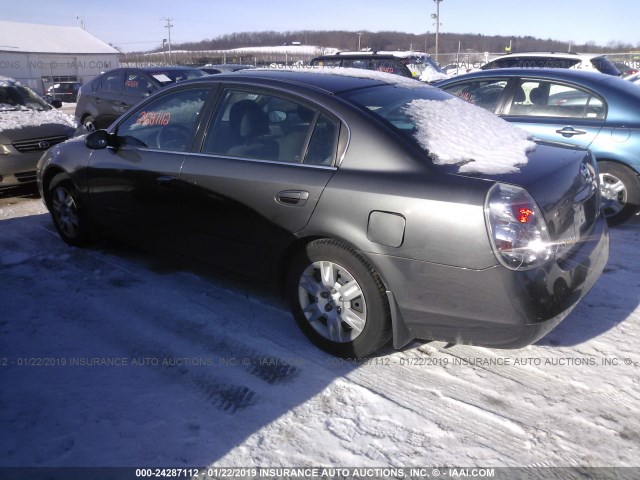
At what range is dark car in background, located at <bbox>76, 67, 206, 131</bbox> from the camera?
35.3 ft

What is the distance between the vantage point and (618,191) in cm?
542

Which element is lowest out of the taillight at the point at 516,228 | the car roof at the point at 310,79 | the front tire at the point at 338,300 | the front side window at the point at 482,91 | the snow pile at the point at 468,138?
the front tire at the point at 338,300

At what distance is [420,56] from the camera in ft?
57.0

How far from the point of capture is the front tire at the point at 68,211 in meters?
4.91

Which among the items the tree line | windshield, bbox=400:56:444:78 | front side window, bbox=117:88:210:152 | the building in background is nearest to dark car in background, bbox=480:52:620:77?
windshield, bbox=400:56:444:78

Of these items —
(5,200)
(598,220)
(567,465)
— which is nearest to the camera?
(567,465)

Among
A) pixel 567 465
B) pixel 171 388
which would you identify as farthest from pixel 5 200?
pixel 567 465

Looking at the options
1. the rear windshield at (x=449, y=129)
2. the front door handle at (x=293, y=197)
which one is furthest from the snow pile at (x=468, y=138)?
the front door handle at (x=293, y=197)

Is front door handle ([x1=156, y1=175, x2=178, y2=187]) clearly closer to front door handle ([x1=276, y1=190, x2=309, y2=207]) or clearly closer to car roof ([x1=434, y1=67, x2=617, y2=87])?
front door handle ([x1=276, y1=190, x2=309, y2=207])

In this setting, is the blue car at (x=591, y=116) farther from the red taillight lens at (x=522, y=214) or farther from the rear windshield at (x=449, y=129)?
the red taillight lens at (x=522, y=214)

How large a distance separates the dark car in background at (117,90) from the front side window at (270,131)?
737cm

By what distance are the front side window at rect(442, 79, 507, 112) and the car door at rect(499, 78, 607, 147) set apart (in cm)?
15

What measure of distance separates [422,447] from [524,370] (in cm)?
94

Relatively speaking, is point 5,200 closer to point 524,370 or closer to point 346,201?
point 346,201
